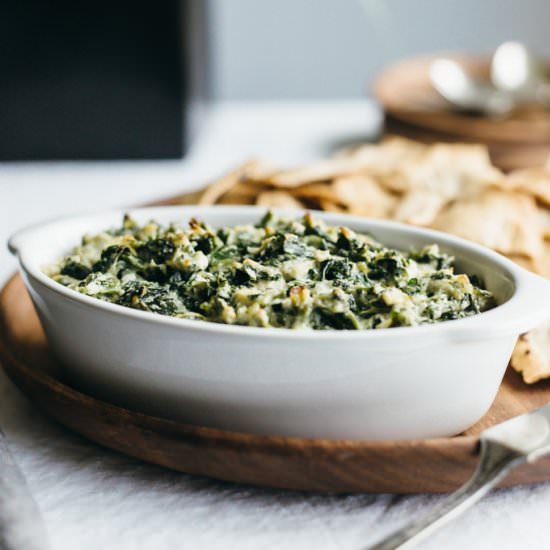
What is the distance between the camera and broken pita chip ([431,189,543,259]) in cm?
167

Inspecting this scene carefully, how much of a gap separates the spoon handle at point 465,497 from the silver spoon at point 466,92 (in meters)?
2.11

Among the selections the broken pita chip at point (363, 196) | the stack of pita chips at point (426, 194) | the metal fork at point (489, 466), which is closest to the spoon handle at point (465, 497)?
the metal fork at point (489, 466)

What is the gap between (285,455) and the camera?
101 centimetres

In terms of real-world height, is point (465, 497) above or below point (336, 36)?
below

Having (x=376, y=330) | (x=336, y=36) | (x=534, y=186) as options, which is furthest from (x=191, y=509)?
(x=336, y=36)

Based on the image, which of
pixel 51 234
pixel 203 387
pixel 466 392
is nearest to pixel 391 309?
pixel 466 392

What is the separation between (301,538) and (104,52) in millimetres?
2133

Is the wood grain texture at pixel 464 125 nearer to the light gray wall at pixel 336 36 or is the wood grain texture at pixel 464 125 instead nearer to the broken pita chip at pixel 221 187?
the broken pita chip at pixel 221 187

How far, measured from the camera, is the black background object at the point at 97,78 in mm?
2738

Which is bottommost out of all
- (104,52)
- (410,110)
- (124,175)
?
(124,175)

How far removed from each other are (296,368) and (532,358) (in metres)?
0.42

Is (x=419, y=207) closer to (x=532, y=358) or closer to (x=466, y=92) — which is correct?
(x=532, y=358)

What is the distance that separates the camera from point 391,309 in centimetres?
112

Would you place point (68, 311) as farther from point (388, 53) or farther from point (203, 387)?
point (388, 53)
